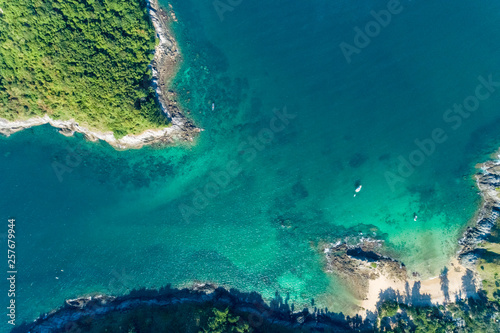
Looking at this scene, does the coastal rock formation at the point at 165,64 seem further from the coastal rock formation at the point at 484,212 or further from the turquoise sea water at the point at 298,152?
the coastal rock formation at the point at 484,212

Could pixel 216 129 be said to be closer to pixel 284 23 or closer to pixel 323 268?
pixel 284 23

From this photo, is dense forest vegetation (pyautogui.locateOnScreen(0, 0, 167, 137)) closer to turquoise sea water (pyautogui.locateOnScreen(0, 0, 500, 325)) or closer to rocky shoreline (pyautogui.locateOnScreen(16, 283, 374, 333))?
turquoise sea water (pyautogui.locateOnScreen(0, 0, 500, 325))

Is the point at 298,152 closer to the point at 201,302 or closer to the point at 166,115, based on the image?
the point at 166,115

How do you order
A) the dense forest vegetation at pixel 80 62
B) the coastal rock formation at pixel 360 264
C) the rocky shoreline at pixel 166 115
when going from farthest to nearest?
the coastal rock formation at pixel 360 264, the rocky shoreline at pixel 166 115, the dense forest vegetation at pixel 80 62

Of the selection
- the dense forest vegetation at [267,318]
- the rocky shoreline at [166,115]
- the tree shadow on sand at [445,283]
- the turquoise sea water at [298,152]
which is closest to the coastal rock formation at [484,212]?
the turquoise sea water at [298,152]

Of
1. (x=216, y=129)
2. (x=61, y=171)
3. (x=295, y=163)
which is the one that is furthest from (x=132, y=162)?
(x=295, y=163)

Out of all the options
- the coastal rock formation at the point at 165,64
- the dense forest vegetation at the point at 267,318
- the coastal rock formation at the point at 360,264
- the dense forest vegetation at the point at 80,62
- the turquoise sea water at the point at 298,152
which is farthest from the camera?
the turquoise sea water at the point at 298,152

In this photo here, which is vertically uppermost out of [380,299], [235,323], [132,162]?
[132,162]
